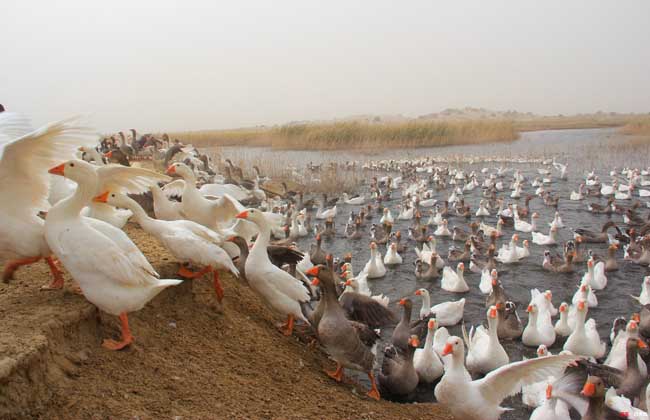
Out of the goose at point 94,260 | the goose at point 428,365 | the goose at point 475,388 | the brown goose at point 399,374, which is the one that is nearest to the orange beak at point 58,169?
the goose at point 94,260

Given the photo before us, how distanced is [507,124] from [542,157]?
40.6ft

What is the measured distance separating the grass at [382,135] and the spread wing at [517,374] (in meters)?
28.8

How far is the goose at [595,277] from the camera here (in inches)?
368

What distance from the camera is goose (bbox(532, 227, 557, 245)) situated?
12391 mm

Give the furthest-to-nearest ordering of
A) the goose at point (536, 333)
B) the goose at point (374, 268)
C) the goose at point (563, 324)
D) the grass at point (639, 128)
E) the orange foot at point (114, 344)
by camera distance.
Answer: the grass at point (639, 128)
the goose at point (374, 268)
the goose at point (563, 324)
the goose at point (536, 333)
the orange foot at point (114, 344)

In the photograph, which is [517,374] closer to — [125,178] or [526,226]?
[125,178]

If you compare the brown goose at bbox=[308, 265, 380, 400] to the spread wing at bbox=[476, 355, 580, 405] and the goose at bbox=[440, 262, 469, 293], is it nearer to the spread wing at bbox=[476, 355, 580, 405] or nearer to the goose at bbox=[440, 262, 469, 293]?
the spread wing at bbox=[476, 355, 580, 405]

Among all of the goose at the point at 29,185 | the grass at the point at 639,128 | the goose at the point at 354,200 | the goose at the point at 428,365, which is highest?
the grass at the point at 639,128

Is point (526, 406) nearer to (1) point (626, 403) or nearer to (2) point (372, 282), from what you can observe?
(1) point (626, 403)

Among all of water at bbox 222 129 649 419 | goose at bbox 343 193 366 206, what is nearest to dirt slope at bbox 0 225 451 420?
water at bbox 222 129 649 419

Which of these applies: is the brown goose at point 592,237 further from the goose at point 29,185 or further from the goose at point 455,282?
the goose at point 29,185

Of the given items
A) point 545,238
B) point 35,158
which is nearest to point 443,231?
point 545,238

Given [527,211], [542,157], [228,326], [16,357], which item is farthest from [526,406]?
[542,157]

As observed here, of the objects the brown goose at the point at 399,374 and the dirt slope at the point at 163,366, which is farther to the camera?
the brown goose at the point at 399,374
